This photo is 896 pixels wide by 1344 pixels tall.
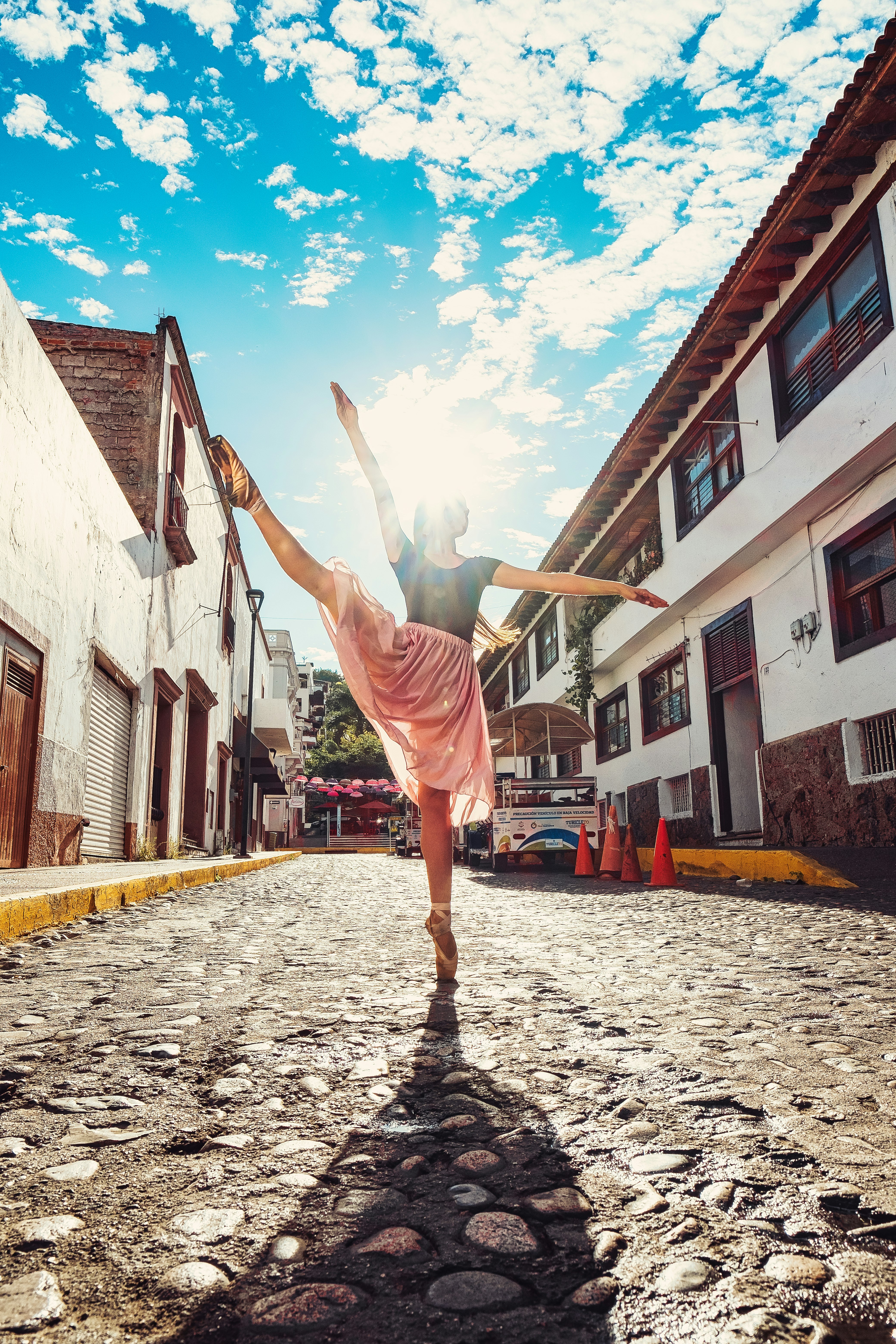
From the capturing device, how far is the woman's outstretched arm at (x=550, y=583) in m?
3.58

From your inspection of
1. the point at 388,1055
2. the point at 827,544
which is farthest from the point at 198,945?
the point at 827,544

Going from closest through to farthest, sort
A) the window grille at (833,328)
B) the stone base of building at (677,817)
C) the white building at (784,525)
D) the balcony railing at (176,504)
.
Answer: the white building at (784,525)
the window grille at (833,328)
the balcony railing at (176,504)
the stone base of building at (677,817)

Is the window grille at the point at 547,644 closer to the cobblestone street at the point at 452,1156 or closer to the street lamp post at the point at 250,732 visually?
the street lamp post at the point at 250,732

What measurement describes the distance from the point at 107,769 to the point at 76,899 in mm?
6421

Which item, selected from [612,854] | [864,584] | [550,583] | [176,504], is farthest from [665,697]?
[550,583]

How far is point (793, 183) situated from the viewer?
9867 millimetres

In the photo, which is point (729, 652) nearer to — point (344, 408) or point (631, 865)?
point (631, 865)

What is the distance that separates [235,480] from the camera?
3248mm

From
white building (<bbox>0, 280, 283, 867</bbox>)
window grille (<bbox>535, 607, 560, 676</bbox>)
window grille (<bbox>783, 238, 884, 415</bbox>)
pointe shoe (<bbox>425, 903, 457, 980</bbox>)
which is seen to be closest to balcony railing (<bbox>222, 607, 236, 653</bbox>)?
white building (<bbox>0, 280, 283, 867</bbox>)

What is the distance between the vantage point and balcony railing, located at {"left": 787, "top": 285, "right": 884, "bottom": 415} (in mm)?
9711

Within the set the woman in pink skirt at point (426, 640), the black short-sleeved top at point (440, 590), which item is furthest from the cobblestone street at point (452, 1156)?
the black short-sleeved top at point (440, 590)

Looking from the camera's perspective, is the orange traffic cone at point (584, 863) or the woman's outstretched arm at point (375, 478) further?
the orange traffic cone at point (584, 863)

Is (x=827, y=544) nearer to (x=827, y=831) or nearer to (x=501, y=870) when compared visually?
(x=827, y=831)

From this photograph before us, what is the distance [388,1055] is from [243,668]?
2403 centimetres
